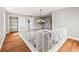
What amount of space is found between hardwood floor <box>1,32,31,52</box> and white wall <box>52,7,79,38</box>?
48 cm

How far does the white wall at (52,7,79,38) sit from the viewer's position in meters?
1.29

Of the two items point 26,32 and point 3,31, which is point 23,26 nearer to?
point 26,32

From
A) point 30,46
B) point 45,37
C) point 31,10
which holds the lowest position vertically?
point 30,46

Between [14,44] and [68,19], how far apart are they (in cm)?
77

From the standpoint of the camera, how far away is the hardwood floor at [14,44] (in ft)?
4.21

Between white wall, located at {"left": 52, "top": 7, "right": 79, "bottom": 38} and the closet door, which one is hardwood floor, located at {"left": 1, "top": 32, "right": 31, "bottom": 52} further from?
white wall, located at {"left": 52, "top": 7, "right": 79, "bottom": 38}

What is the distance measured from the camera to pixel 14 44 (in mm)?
1312

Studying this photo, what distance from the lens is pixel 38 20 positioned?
4.46ft

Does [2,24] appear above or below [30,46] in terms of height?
above

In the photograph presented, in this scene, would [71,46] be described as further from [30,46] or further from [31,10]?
[31,10]

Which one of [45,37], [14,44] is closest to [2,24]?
[14,44]

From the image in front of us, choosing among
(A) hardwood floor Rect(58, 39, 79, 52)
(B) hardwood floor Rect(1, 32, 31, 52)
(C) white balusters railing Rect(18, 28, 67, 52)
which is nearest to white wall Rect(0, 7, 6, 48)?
(B) hardwood floor Rect(1, 32, 31, 52)
